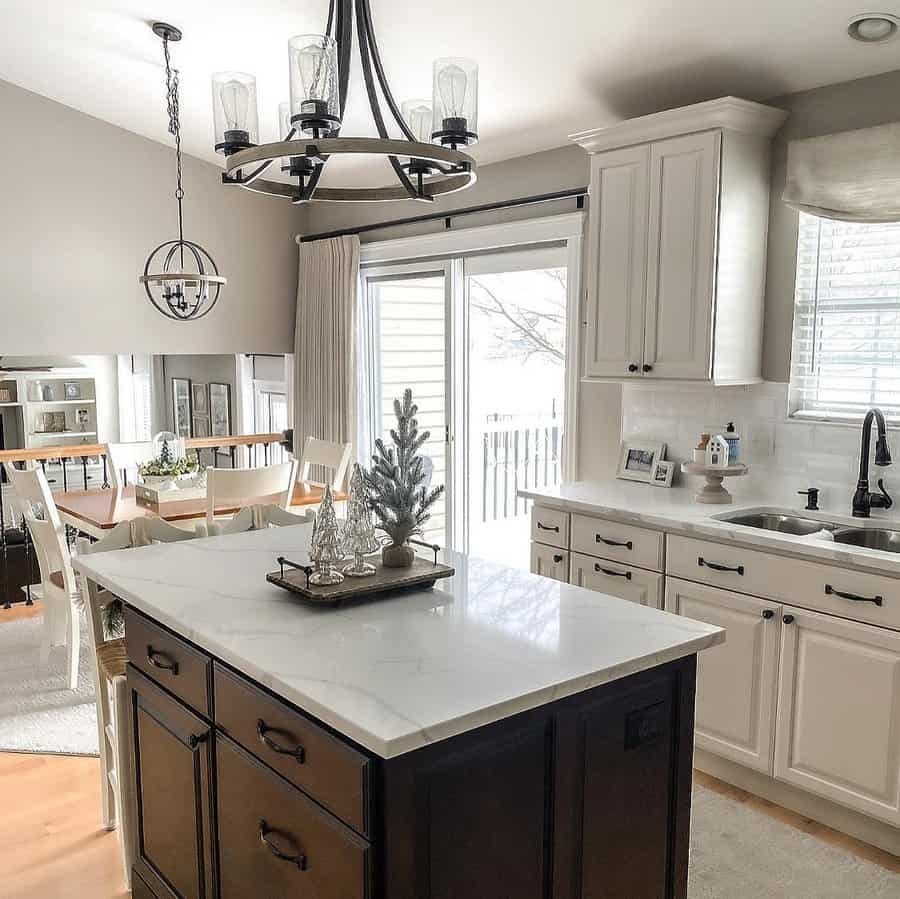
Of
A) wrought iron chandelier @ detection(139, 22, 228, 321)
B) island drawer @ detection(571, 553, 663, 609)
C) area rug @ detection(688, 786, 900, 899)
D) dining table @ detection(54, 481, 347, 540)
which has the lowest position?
area rug @ detection(688, 786, 900, 899)

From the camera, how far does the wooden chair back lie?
13.0 ft

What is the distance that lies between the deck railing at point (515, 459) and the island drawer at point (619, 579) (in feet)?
3.42

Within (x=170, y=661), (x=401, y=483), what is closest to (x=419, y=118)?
(x=401, y=483)

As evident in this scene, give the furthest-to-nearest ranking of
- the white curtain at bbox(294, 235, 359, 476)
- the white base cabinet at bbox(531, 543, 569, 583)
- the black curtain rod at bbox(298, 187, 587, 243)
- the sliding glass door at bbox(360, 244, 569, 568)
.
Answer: the white curtain at bbox(294, 235, 359, 476)
the sliding glass door at bbox(360, 244, 569, 568)
the black curtain rod at bbox(298, 187, 587, 243)
the white base cabinet at bbox(531, 543, 569, 583)

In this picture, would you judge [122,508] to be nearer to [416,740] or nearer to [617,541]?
[617,541]

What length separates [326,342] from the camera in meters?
5.84

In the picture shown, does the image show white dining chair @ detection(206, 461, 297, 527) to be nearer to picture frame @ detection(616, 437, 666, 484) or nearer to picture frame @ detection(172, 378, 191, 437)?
picture frame @ detection(616, 437, 666, 484)

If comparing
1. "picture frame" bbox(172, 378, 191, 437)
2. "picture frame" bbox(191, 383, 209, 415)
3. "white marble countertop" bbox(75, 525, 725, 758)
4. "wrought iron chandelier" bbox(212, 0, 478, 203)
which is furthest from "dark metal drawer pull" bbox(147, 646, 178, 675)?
"picture frame" bbox(172, 378, 191, 437)

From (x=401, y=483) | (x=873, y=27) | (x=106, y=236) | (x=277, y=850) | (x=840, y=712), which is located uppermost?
(x=873, y=27)

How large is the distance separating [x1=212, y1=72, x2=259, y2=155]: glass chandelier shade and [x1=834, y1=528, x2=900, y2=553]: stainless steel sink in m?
2.29

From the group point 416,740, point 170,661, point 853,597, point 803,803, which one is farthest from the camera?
point 803,803

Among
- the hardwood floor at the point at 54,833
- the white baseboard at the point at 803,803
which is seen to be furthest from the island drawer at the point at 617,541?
the hardwood floor at the point at 54,833

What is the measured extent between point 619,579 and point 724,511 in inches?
18.3

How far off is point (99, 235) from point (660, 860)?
4892 millimetres
